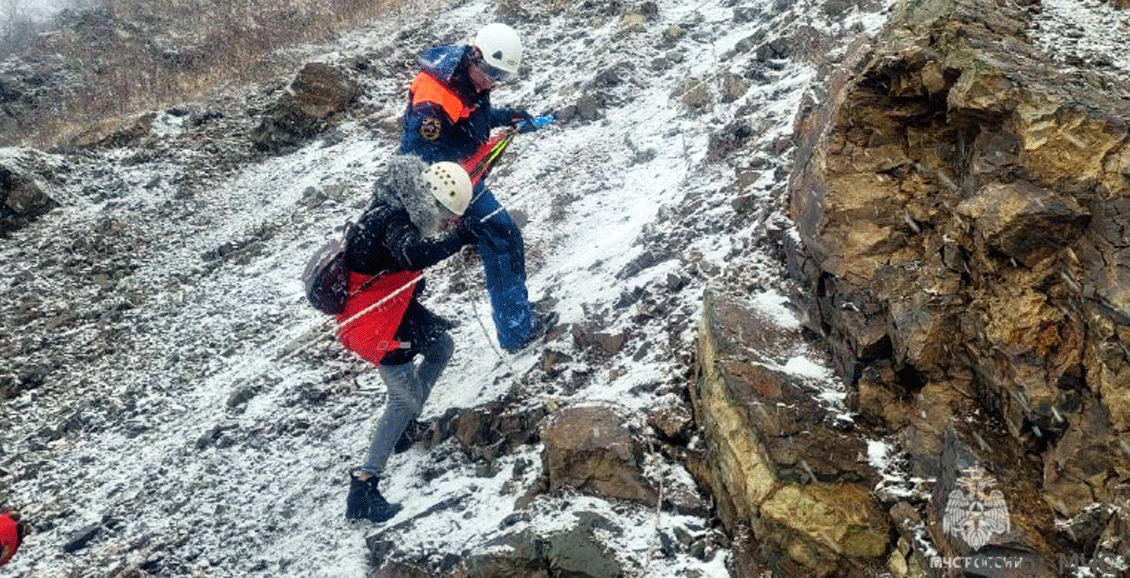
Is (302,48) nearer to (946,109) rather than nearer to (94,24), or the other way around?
(94,24)

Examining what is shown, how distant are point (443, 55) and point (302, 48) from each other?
28.5ft

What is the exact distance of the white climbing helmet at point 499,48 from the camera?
16.7 ft

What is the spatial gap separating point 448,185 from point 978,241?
2563mm

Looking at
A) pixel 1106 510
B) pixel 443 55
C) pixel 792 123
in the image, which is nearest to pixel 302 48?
pixel 443 55

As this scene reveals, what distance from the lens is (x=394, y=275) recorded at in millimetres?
A: 4434

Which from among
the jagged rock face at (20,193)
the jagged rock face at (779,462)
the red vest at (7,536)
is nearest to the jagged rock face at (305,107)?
the jagged rock face at (20,193)

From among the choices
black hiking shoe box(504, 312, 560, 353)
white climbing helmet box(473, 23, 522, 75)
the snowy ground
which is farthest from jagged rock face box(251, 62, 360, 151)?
black hiking shoe box(504, 312, 560, 353)

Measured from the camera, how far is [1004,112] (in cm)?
336

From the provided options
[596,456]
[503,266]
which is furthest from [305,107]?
[596,456]

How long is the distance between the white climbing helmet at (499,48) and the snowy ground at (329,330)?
4.88 ft

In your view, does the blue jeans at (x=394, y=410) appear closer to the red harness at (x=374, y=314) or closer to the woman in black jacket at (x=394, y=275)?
the woman in black jacket at (x=394, y=275)

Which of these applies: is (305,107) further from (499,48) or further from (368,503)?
(368,503)

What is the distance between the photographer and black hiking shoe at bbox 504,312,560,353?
512 centimetres

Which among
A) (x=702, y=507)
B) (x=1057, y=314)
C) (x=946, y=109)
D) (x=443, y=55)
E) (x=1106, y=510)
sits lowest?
(x=702, y=507)
